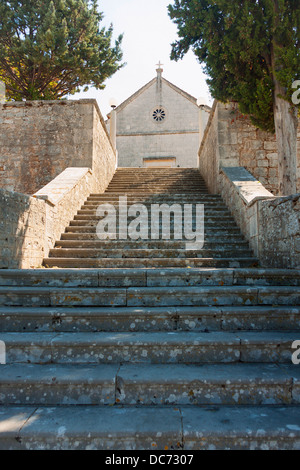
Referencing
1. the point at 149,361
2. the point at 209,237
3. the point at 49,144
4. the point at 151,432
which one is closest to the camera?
the point at 151,432

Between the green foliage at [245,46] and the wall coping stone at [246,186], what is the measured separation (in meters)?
1.22

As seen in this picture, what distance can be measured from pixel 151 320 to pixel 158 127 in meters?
16.9

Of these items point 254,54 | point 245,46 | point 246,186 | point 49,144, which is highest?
point 245,46

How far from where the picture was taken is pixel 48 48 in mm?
10609

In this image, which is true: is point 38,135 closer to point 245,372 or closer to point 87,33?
point 87,33

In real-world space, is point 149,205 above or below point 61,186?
below

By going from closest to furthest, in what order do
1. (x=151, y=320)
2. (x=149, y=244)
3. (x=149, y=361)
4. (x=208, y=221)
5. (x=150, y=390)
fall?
(x=150, y=390), (x=149, y=361), (x=151, y=320), (x=149, y=244), (x=208, y=221)

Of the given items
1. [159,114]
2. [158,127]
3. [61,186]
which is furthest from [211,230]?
[159,114]

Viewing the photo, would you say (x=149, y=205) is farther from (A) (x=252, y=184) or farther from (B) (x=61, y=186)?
(A) (x=252, y=184)

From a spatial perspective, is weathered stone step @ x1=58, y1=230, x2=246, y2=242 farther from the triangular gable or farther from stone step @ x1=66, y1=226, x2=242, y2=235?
the triangular gable

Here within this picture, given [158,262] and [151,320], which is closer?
[151,320]
